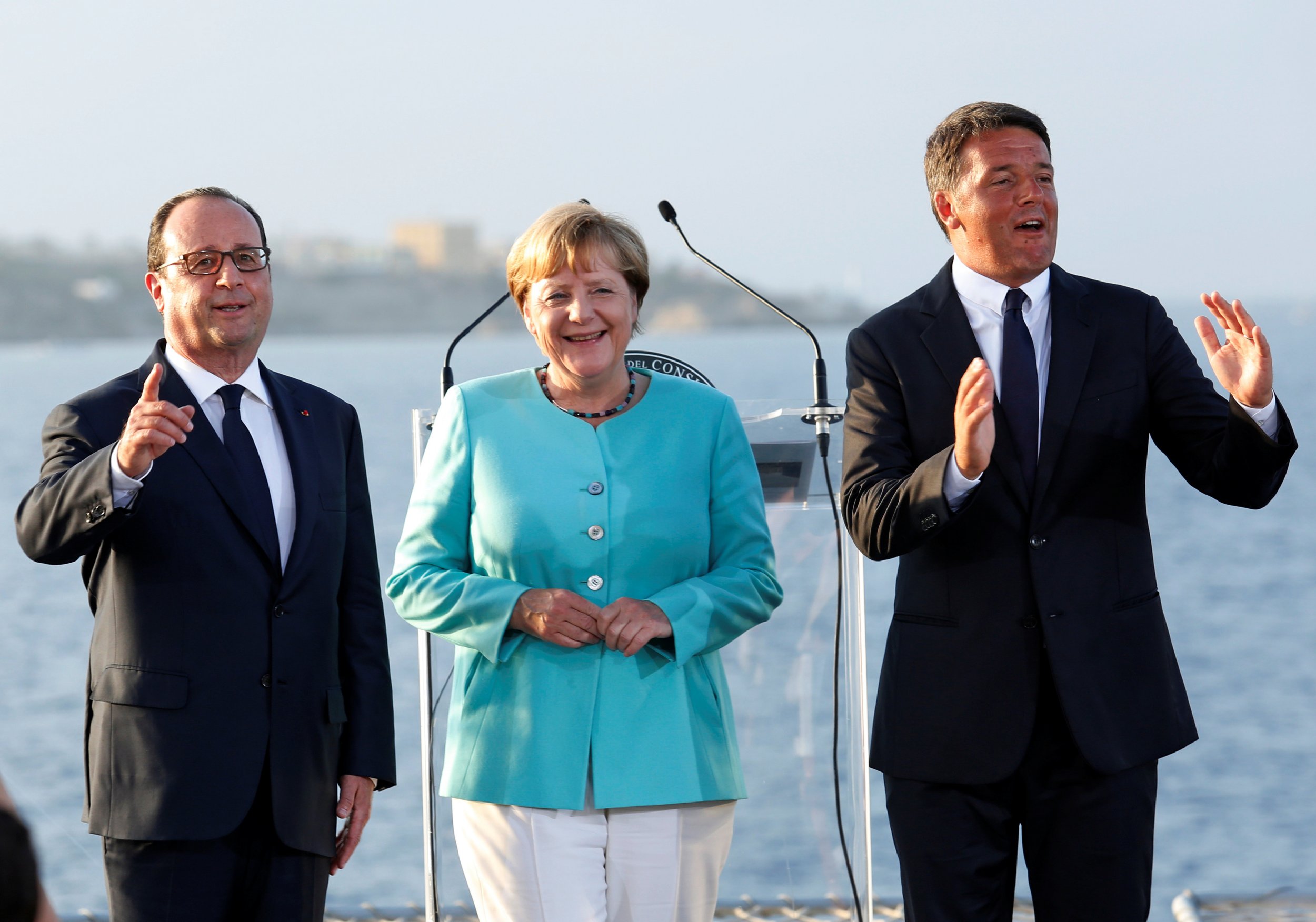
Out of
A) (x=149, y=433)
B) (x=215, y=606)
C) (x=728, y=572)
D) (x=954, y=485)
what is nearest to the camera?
(x=149, y=433)

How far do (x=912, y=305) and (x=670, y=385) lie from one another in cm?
41

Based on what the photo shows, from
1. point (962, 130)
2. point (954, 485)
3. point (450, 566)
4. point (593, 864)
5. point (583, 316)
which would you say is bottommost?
point (593, 864)

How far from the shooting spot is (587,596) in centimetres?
231

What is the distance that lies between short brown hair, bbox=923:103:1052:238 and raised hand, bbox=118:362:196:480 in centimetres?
122

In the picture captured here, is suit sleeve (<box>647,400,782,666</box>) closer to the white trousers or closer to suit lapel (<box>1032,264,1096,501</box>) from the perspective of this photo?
the white trousers

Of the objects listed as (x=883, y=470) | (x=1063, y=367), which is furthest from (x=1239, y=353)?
(x=883, y=470)

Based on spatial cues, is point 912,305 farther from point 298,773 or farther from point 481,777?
point 298,773

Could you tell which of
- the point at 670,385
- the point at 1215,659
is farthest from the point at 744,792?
the point at 1215,659

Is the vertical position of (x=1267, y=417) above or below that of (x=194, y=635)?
above

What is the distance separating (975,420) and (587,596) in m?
0.66

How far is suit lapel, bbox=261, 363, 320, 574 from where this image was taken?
2342 millimetres

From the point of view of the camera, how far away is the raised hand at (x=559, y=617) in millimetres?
2217

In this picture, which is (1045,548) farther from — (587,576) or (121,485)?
(121,485)

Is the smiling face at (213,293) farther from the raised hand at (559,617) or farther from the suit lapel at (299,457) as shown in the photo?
the raised hand at (559,617)
